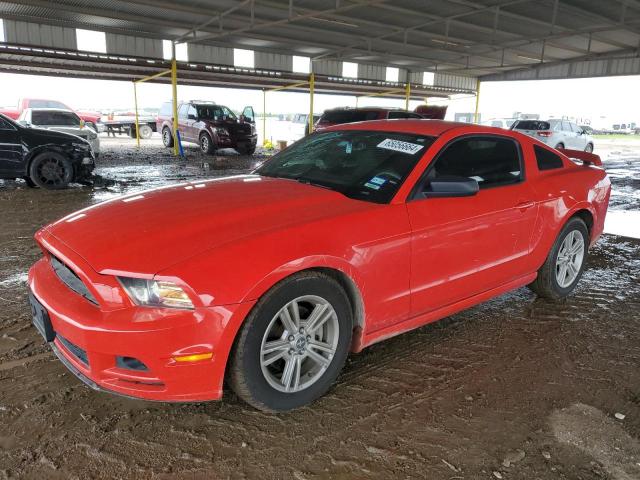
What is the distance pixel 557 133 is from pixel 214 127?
12.8 metres

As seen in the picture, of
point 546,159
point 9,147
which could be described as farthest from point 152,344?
point 9,147

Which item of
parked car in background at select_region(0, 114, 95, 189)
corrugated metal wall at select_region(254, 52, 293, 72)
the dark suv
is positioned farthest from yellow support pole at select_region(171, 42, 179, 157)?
parked car in background at select_region(0, 114, 95, 189)

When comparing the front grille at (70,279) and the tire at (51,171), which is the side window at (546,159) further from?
the tire at (51,171)

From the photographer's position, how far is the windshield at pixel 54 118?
12875 millimetres

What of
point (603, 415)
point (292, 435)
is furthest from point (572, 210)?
point (292, 435)

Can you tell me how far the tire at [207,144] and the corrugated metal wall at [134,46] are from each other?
426cm

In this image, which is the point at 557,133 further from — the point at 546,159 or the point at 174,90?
the point at 546,159

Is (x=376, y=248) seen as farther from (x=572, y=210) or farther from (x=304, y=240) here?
(x=572, y=210)

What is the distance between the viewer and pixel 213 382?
2.06 metres

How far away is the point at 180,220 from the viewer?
2385mm

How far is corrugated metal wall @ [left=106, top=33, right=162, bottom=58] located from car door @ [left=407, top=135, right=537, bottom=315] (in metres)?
17.7

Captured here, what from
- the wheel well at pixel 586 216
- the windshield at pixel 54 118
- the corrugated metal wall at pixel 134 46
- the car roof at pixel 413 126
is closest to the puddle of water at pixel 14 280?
the car roof at pixel 413 126

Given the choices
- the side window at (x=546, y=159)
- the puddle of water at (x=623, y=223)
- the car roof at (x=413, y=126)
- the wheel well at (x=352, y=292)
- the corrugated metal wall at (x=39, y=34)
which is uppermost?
the corrugated metal wall at (x=39, y=34)

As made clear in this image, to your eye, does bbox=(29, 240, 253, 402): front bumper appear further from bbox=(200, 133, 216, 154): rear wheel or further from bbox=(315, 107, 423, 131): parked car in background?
bbox=(200, 133, 216, 154): rear wheel
